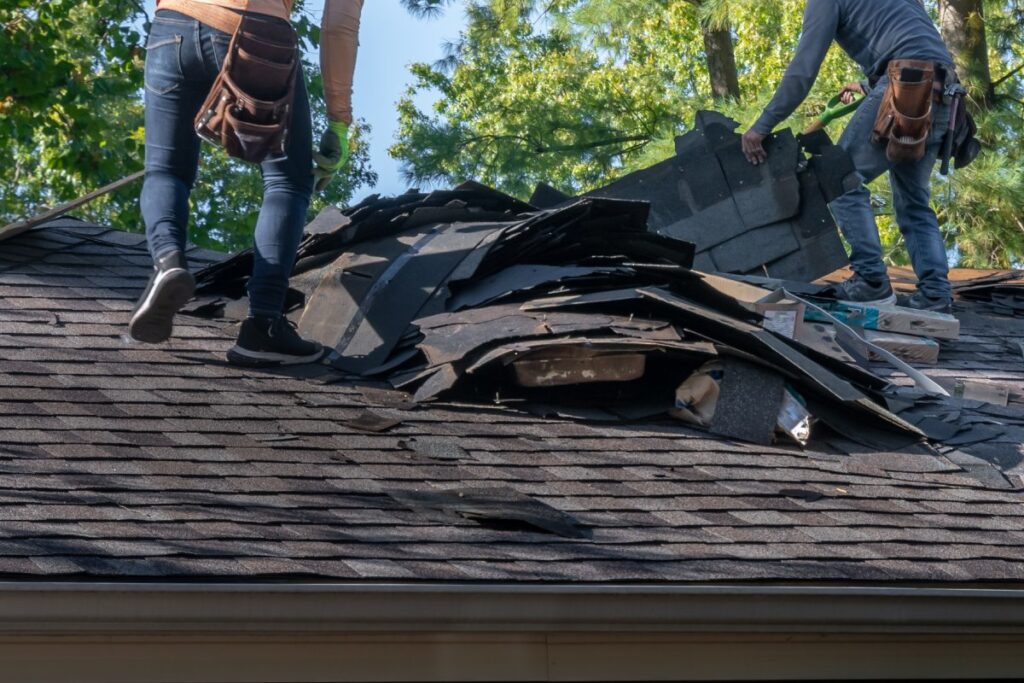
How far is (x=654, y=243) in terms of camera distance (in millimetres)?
6246

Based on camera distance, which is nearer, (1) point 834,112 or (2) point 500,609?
(2) point 500,609

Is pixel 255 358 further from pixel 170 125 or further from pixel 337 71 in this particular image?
pixel 337 71

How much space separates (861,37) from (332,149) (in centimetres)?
320

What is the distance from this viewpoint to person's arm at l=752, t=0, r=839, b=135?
728 centimetres

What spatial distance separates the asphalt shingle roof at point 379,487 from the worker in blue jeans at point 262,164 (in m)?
0.18

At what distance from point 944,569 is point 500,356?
1.73 meters

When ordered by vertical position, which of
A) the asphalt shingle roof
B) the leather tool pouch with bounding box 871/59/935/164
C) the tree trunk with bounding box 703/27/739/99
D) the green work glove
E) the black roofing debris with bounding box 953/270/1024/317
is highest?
the tree trunk with bounding box 703/27/739/99

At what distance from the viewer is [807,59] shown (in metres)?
7.34

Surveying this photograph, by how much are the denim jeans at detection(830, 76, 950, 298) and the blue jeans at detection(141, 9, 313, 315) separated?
308 centimetres

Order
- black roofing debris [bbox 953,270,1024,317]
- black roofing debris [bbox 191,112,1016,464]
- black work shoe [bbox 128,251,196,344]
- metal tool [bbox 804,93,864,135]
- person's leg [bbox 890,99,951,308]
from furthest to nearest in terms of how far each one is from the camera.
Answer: black roofing debris [bbox 953,270,1024,317], metal tool [bbox 804,93,864,135], person's leg [bbox 890,99,951,308], black roofing debris [bbox 191,112,1016,464], black work shoe [bbox 128,251,196,344]

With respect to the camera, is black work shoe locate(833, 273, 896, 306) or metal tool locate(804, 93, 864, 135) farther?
metal tool locate(804, 93, 864, 135)

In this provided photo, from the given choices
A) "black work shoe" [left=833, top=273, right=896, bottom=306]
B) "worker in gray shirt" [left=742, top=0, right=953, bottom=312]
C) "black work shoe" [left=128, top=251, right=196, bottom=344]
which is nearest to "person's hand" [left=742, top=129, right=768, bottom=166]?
"worker in gray shirt" [left=742, top=0, right=953, bottom=312]

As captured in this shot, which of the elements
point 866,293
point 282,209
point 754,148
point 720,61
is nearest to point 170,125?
point 282,209

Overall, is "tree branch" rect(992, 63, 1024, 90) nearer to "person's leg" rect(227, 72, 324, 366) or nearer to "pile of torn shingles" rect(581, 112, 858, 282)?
"pile of torn shingles" rect(581, 112, 858, 282)
